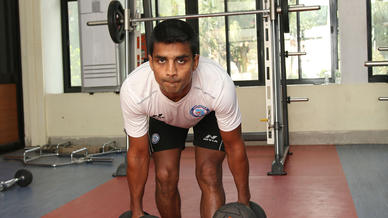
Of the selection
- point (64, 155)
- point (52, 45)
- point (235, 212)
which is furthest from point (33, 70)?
point (235, 212)

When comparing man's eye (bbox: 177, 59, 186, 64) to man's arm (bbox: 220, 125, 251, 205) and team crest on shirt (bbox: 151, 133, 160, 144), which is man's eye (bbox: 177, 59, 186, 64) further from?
team crest on shirt (bbox: 151, 133, 160, 144)

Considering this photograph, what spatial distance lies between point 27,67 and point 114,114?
1.26m

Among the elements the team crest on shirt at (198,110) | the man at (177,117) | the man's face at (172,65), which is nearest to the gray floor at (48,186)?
the man at (177,117)

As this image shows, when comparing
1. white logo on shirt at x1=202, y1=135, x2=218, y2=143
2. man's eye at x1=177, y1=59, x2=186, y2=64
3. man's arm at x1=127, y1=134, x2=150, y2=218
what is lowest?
man's arm at x1=127, y1=134, x2=150, y2=218

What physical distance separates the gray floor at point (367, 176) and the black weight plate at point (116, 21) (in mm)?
2096

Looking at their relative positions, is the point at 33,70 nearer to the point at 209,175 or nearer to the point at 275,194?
the point at 275,194

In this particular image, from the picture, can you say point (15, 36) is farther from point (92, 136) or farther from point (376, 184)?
point (376, 184)

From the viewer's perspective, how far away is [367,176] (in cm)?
344

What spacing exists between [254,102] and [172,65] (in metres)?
3.70

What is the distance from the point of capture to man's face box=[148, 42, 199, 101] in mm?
1576

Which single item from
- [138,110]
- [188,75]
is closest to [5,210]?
[138,110]

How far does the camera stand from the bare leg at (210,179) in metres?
1.90

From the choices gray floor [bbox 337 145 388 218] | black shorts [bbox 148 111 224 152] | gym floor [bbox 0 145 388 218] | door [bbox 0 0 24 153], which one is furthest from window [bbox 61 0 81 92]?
black shorts [bbox 148 111 224 152]

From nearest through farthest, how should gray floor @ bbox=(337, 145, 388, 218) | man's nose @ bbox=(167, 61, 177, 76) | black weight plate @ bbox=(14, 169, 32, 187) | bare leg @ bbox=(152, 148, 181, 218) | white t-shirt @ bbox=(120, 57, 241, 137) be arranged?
man's nose @ bbox=(167, 61, 177, 76), white t-shirt @ bbox=(120, 57, 241, 137), bare leg @ bbox=(152, 148, 181, 218), gray floor @ bbox=(337, 145, 388, 218), black weight plate @ bbox=(14, 169, 32, 187)
